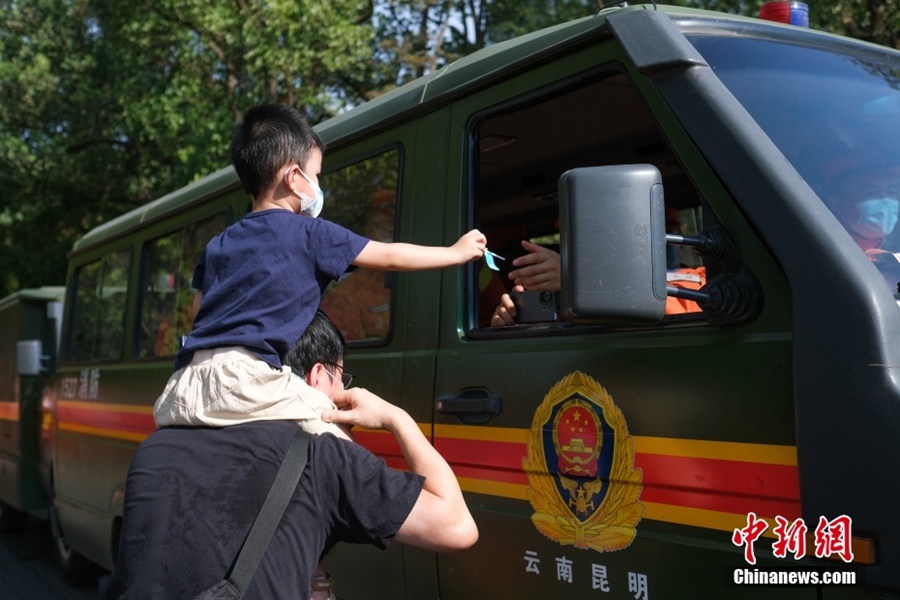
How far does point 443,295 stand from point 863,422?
157 centimetres

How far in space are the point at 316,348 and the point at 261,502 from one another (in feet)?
1.44

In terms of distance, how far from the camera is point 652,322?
221 centimetres

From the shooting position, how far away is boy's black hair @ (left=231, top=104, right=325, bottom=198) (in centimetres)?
240

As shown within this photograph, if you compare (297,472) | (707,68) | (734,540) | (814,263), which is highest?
(707,68)

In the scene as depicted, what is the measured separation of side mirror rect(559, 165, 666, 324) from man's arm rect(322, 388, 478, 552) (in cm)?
46

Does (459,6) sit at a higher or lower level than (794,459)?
higher

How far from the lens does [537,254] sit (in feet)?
9.59

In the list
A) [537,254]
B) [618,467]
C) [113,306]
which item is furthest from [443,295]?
[113,306]

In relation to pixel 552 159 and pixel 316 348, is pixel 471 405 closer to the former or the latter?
pixel 316 348

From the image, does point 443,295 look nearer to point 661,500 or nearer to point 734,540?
point 661,500

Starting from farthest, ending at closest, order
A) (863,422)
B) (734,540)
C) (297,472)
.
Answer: (734,540) → (297,472) → (863,422)

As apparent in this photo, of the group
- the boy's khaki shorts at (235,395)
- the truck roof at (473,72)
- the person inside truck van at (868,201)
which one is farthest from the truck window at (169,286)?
the person inside truck van at (868,201)

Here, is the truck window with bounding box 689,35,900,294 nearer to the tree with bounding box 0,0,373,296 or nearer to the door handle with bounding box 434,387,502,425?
the door handle with bounding box 434,387,502,425

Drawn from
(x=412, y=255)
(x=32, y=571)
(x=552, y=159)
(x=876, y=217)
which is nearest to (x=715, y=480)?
(x=876, y=217)
